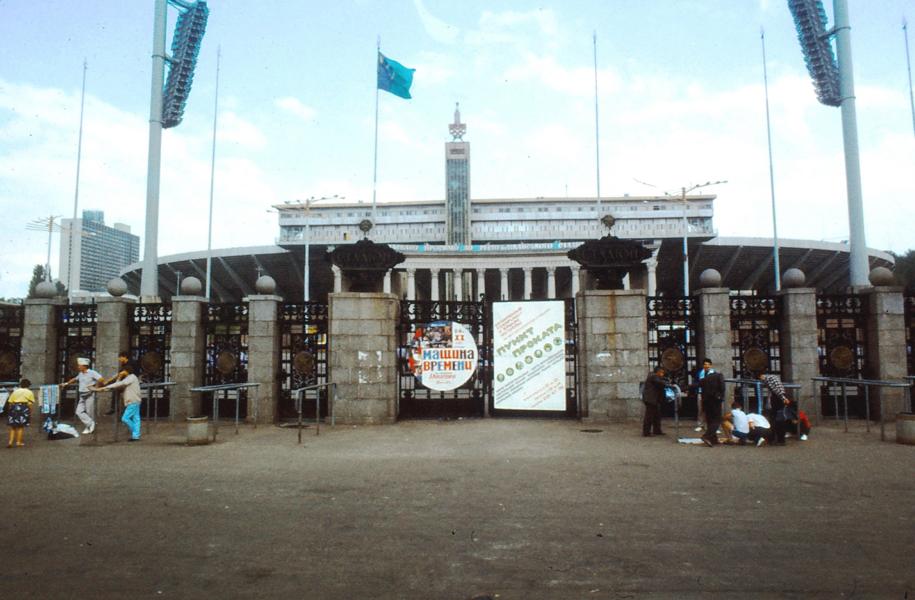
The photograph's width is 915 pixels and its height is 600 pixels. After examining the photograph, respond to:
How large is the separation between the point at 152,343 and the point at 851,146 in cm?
3499

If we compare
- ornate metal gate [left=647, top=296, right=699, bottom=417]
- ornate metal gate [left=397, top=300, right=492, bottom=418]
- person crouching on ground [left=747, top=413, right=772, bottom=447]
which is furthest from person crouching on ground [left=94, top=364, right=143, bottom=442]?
person crouching on ground [left=747, top=413, right=772, bottom=447]

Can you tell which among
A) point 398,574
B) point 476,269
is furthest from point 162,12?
point 476,269

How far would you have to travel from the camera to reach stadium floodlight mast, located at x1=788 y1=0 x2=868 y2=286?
3212cm

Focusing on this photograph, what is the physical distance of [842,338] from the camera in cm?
1512

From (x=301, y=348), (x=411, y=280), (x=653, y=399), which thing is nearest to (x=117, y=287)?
(x=301, y=348)

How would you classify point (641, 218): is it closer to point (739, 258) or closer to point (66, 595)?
point (739, 258)

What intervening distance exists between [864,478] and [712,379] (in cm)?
366

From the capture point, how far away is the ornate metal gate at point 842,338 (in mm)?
14992

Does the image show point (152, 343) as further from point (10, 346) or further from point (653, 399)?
point (653, 399)

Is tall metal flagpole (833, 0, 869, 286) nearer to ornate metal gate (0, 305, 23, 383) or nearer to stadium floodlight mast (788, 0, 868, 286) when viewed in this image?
stadium floodlight mast (788, 0, 868, 286)

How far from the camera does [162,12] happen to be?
36500mm

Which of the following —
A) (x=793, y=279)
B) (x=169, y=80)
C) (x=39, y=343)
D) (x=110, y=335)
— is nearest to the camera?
(x=793, y=279)

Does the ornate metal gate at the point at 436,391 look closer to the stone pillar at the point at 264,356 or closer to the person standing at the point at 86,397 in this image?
the stone pillar at the point at 264,356

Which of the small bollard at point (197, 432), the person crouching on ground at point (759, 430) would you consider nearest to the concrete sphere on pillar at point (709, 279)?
the person crouching on ground at point (759, 430)
